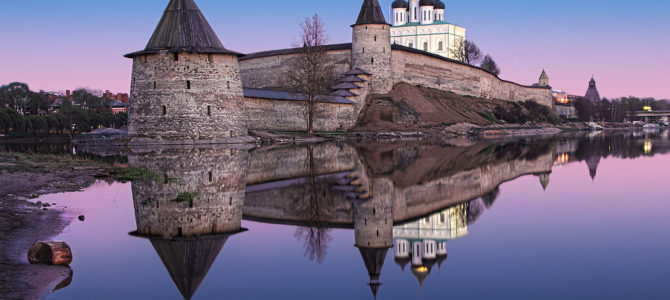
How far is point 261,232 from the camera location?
290 inches

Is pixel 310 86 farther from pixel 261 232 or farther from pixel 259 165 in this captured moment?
pixel 261 232

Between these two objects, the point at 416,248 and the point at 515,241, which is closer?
the point at 416,248

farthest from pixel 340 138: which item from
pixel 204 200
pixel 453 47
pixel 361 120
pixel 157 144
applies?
pixel 453 47

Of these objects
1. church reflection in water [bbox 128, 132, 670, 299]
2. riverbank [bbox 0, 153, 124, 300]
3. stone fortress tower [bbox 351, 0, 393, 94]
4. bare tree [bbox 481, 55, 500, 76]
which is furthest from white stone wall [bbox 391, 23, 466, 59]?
riverbank [bbox 0, 153, 124, 300]

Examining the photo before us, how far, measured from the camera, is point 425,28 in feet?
247

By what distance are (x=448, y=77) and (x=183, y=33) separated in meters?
35.0

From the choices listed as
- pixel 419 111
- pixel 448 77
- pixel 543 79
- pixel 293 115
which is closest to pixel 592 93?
pixel 543 79

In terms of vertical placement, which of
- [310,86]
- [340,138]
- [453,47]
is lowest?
[340,138]

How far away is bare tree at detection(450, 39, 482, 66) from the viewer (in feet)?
233

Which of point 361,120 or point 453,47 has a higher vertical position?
point 453,47

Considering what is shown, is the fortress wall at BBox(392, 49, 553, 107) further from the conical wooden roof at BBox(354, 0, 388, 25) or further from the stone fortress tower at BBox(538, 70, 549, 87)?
the stone fortress tower at BBox(538, 70, 549, 87)

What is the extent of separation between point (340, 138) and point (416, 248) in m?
28.3

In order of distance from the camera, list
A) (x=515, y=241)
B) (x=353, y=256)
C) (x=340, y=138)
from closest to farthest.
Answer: (x=353, y=256)
(x=515, y=241)
(x=340, y=138)

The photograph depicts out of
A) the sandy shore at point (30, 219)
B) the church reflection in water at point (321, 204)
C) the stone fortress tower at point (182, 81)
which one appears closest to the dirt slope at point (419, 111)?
the stone fortress tower at point (182, 81)
